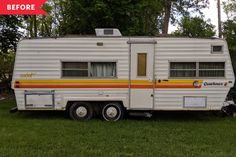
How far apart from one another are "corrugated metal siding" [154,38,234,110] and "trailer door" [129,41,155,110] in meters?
0.19

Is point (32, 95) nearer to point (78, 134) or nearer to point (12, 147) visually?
point (78, 134)

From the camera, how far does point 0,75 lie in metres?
28.8

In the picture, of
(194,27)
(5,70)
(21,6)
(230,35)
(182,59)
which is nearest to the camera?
(182,59)

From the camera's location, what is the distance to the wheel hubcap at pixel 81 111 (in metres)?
13.2

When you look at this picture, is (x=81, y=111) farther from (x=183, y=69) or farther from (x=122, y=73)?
(x=183, y=69)

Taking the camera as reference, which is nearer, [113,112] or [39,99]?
[39,99]

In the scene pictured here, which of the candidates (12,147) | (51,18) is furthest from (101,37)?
(51,18)

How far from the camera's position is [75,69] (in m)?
13.1

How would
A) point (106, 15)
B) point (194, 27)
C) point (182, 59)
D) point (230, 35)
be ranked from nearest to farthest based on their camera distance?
1. point (182, 59)
2. point (106, 15)
3. point (230, 35)
4. point (194, 27)

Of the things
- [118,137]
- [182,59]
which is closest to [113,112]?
[182,59]

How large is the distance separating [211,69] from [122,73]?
282 cm

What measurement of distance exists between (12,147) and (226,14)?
28422 millimetres

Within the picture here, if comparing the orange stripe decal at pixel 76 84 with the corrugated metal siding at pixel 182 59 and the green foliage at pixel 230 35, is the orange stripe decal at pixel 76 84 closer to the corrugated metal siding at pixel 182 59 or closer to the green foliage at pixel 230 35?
the corrugated metal siding at pixel 182 59

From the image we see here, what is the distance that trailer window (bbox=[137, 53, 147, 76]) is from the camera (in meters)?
13.0
